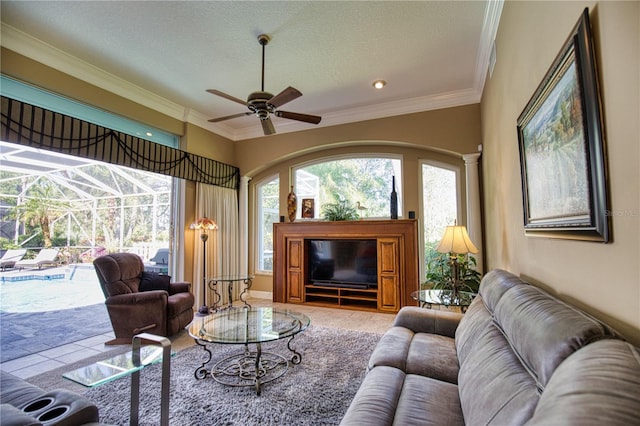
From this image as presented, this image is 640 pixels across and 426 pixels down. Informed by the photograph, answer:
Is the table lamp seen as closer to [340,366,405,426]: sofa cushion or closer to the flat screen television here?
[340,366,405,426]: sofa cushion

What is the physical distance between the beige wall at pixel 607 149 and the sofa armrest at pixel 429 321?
652 mm

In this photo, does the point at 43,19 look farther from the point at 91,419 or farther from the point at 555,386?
the point at 555,386

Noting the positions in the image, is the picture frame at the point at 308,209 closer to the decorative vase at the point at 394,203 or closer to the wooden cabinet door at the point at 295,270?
the wooden cabinet door at the point at 295,270

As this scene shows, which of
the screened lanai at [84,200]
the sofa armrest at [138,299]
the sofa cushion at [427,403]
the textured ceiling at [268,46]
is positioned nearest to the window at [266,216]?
the screened lanai at [84,200]

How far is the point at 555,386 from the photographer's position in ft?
2.63

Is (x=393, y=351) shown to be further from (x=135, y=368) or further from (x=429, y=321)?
(x=135, y=368)

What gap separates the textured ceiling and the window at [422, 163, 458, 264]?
3.42 feet

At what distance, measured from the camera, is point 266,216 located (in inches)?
236

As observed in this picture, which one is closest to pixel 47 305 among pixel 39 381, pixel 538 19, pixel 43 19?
pixel 39 381

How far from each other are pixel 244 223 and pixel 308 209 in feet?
4.41

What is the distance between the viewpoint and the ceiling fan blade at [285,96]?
8.79 feet

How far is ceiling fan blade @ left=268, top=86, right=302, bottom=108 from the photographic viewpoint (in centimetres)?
268

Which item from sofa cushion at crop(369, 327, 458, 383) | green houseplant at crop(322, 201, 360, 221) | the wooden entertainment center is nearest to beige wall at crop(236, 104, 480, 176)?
green houseplant at crop(322, 201, 360, 221)

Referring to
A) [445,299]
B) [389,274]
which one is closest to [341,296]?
[389,274]
